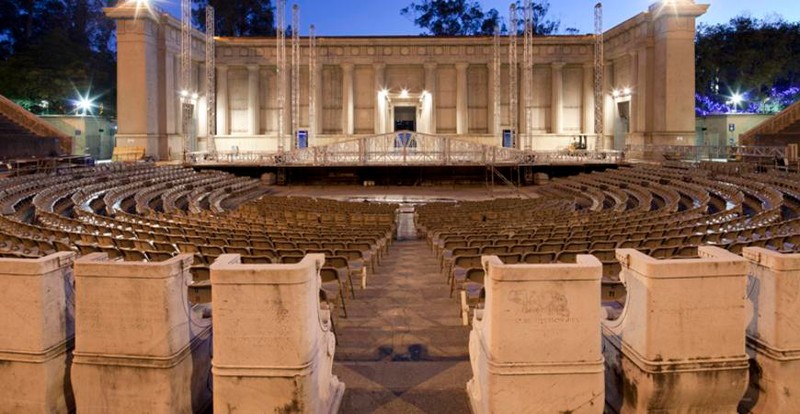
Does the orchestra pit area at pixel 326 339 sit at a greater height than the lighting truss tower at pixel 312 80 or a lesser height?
lesser

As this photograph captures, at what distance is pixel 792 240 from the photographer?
10.2 meters

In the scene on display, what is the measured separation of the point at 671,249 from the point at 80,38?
239ft

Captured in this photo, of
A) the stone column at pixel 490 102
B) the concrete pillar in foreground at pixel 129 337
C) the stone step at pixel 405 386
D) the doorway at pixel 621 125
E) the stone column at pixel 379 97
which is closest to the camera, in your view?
the concrete pillar in foreground at pixel 129 337

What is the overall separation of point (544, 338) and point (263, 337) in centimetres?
181

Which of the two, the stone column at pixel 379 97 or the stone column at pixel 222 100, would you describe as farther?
the stone column at pixel 379 97

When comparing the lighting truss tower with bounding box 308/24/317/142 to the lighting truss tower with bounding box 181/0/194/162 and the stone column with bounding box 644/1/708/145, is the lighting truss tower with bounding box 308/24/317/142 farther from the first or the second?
the stone column with bounding box 644/1/708/145

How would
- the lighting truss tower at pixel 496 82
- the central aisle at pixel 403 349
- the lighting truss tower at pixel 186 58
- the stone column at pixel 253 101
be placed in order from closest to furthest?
the central aisle at pixel 403 349 → the lighting truss tower at pixel 186 58 → the lighting truss tower at pixel 496 82 → the stone column at pixel 253 101

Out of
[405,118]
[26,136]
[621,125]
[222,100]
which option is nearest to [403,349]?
[26,136]

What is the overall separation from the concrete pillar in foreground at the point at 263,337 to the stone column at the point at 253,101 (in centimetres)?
5786

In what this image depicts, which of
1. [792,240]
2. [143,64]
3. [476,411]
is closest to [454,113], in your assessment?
[143,64]

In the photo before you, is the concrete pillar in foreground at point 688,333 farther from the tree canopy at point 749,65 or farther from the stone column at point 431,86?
the tree canopy at point 749,65

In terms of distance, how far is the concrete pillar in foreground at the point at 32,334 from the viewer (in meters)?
4.89

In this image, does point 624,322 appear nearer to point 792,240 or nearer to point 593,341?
point 593,341

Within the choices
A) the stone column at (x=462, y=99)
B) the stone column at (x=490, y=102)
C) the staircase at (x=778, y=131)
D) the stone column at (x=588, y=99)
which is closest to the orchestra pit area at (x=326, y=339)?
the staircase at (x=778, y=131)
